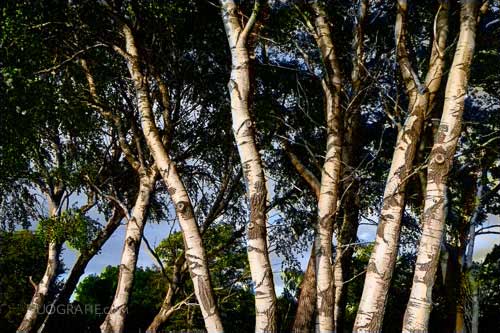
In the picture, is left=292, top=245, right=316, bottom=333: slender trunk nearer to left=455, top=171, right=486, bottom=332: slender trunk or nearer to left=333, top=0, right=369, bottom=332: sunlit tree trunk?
left=333, top=0, right=369, bottom=332: sunlit tree trunk

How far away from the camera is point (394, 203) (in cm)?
798

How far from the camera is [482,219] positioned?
19.2m

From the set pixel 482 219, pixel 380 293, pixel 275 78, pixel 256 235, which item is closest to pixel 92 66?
pixel 275 78

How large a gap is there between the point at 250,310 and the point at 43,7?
43.9 meters

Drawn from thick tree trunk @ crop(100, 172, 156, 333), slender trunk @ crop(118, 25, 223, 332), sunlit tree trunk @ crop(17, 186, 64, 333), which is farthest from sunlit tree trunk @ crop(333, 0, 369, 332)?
sunlit tree trunk @ crop(17, 186, 64, 333)

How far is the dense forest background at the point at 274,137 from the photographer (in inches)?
318

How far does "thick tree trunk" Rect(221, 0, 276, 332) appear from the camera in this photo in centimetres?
771

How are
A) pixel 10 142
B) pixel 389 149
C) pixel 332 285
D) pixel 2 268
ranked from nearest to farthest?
pixel 332 285 < pixel 10 142 < pixel 389 149 < pixel 2 268

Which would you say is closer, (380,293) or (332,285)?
(380,293)

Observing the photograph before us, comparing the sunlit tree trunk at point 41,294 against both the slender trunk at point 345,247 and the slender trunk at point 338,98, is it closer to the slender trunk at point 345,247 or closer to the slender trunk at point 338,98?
the slender trunk at point 338,98

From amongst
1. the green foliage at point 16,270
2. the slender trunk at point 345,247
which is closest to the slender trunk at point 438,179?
the slender trunk at point 345,247

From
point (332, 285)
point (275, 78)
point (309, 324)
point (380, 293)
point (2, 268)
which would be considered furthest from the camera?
point (2, 268)

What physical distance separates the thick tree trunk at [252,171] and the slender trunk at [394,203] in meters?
1.22

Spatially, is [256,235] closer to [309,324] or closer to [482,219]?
[309,324]
